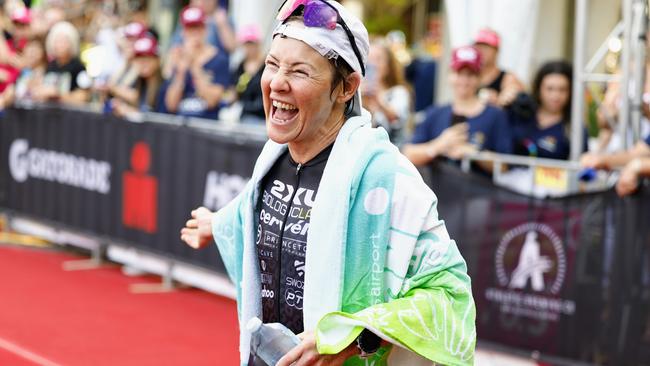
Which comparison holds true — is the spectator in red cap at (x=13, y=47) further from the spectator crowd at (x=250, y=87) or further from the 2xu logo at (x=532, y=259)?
the 2xu logo at (x=532, y=259)

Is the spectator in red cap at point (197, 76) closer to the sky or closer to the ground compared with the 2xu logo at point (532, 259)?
closer to the sky

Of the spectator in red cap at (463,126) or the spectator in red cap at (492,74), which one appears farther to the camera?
the spectator in red cap at (492,74)

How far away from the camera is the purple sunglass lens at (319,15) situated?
10.3 feet

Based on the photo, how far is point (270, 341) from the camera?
122 inches

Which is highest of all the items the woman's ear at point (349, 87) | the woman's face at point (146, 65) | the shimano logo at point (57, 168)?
the woman's ear at point (349, 87)

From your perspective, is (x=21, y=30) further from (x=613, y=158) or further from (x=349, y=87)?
(x=349, y=87)

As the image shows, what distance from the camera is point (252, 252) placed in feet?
11.2

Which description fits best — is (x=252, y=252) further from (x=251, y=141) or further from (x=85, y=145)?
Result: (x=85, y=145)

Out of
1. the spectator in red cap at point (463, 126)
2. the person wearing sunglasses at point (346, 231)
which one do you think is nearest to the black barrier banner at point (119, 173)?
the spectator in red cap at point (463, 126)

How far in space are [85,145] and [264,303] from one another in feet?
24.6

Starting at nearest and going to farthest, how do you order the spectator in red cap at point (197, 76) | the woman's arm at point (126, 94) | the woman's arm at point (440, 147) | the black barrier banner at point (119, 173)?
1. the woman's arm at point (440, 147)
2. the black barrier banner at point (119, 173)
3. the spectator in red cap at point (197, 76)
4. the woman's arm at point (126, 94)

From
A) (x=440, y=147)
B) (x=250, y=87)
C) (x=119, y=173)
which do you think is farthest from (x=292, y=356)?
(x=119, y=173)

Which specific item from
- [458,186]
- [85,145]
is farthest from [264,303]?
[85,145]

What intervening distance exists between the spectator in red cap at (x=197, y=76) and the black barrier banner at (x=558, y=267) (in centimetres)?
299
